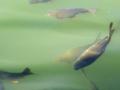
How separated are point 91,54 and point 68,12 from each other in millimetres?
111

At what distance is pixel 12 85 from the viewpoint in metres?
0.86

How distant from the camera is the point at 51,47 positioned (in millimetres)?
863

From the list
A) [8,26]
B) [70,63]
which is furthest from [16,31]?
[70,63]

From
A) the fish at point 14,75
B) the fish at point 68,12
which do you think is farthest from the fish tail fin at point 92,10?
the fish at point 14,75

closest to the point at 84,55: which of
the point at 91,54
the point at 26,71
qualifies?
the point at 91,54

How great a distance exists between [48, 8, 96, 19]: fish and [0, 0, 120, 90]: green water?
0.03 ft

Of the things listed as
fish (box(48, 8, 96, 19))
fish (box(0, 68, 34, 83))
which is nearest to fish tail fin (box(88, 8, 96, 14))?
fish (box(48, 8, 96, 19))

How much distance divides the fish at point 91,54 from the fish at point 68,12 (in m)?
0.08

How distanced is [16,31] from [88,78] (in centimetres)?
18

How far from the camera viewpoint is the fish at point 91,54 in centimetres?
86

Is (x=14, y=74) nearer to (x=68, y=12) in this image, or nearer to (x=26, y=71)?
(x=26, y=71)

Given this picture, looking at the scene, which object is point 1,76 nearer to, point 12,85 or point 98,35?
point 12,85

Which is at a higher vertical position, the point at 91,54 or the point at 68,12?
the point at 68,12

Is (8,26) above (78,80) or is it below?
above
